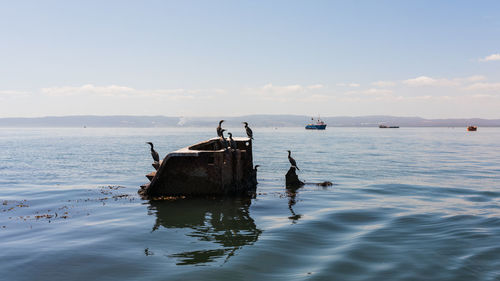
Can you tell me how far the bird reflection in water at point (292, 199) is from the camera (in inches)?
578

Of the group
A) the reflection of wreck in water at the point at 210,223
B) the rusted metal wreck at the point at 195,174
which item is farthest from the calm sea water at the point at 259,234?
the rusted metal wreck at the point at 195,174

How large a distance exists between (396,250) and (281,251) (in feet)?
10.4

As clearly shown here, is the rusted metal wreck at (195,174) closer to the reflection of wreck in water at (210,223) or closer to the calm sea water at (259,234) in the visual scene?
the reflection of wreck in water at (210,223)

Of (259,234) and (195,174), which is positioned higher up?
(195,174)

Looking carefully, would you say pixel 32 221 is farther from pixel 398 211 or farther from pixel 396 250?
→ pixel 398 211

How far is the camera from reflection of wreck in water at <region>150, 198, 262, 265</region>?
34.3 ft

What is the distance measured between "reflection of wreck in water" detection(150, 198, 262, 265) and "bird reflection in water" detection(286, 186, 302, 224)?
5.48ft

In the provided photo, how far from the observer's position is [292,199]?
18828mm

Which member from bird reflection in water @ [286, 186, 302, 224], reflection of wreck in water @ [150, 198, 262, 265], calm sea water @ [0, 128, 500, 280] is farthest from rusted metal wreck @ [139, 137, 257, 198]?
bird reflection in water @ [286, 186, 302, 224]

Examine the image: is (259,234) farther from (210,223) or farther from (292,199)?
(292,199)

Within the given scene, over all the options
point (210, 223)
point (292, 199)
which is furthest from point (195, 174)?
point (292, 199)

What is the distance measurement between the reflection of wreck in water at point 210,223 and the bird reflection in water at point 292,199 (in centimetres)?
167

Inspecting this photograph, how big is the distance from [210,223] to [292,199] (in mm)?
6112

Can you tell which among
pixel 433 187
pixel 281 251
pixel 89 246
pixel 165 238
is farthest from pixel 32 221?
pixel 433 187
